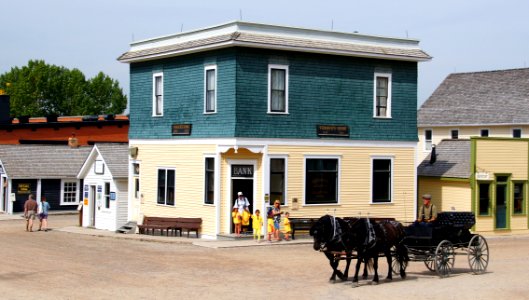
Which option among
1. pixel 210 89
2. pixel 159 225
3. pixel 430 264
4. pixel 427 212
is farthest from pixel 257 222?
pixel 427 212

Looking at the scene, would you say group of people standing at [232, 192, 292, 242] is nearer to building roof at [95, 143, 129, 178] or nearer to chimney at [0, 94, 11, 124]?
building roof at [95, 143, 129, 178]

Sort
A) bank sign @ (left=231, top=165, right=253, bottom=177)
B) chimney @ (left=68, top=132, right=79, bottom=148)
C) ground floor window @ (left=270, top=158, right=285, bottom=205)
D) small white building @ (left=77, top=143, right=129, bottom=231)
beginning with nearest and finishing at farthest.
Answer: bank sign @ (left=231, top=165, right=253, bottom=177) → ground floor window @ (left=270, top=158, right=285, bottom=205) → small white building @ (left=77, top=143, right=129, bottom=231) → chimney @ (left=68, top=132, right=79, bottom=148)

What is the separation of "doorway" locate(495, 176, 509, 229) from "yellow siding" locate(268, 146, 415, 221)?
3.86 meters

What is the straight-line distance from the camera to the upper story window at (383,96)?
34.7 metres

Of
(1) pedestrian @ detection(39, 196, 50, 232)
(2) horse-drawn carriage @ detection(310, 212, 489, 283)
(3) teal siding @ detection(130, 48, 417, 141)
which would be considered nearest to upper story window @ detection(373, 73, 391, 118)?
(3) teal siding @ detection(130, 48, 417, 141)

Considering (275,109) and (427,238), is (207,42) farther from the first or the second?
(427,238)

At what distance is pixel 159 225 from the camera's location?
33.6 metres

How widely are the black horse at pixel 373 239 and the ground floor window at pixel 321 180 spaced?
1168 cm

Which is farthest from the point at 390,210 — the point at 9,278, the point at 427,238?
the point at 9,278

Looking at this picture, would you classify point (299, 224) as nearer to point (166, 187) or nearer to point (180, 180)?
point (180, 180)

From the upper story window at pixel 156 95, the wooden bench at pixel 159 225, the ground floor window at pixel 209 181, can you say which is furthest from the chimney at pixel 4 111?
the ground floor window at pixel 209 181

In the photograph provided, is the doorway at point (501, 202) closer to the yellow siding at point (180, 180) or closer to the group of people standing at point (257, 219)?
the group of people standing at point (257, 219)

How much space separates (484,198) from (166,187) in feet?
45.3

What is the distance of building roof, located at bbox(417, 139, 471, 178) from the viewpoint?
119 ft
